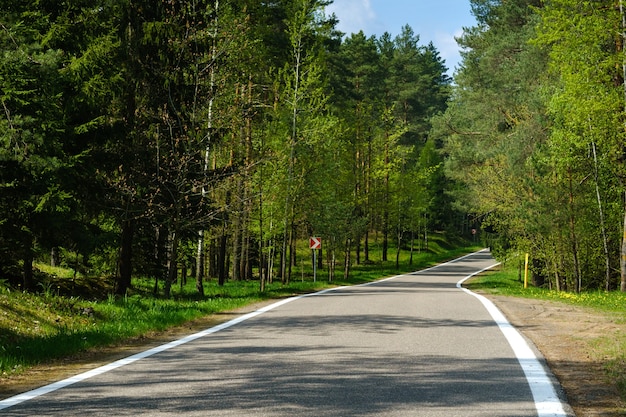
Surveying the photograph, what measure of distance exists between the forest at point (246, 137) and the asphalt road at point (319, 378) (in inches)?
193

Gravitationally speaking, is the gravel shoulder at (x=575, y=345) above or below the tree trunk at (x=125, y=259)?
below

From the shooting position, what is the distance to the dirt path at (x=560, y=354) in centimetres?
634

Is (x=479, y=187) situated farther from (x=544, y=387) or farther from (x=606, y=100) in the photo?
(x=544, y=387)

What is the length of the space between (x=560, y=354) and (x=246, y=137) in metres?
24.0

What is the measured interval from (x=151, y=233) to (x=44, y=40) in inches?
310

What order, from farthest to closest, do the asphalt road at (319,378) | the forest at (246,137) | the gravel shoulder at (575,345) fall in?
the forest at (246,137)
the gravel shoulder at (575,345)
the asphalt road at (319,378)

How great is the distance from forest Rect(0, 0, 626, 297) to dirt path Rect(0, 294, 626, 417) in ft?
12.1

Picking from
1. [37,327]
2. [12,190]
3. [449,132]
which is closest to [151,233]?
[12,190]

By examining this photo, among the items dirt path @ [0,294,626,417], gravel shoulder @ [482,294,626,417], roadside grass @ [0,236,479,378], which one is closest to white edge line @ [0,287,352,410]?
dirt path @ [0,294,626,417]

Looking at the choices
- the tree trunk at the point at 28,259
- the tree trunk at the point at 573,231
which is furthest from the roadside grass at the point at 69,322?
the tree trunk at the point at 573,231

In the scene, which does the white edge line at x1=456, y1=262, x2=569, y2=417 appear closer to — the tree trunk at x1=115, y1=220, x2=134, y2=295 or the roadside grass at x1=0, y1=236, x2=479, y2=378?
the roadside grass at x1=0, y1=236, x2=479, y2=378

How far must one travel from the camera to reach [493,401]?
232 inches

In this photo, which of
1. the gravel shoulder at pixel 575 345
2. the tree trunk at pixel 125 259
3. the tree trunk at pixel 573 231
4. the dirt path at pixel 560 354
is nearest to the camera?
the gravel shoulder at pixel 575 345

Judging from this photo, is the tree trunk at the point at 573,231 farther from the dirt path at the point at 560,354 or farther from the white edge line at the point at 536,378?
the white edge line at the point at 536,378
